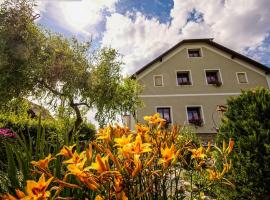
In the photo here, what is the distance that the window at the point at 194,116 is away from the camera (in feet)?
59.7

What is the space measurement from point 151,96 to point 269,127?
53.2 feet

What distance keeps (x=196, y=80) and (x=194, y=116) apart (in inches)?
126

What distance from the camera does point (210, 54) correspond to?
68.7 feet

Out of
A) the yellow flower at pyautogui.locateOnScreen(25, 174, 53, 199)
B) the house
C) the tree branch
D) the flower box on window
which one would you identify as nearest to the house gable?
the house

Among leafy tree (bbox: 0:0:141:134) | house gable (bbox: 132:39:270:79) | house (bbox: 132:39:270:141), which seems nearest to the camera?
leafy tree (bbox: 0:0:141:134)

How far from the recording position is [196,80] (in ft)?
65.6

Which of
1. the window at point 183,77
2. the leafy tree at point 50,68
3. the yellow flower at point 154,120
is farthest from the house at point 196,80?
the yellow flower at point 154,120

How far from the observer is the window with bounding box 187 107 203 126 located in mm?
18203

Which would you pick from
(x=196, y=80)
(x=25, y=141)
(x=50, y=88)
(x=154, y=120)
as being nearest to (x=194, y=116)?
(x=196, y=80)

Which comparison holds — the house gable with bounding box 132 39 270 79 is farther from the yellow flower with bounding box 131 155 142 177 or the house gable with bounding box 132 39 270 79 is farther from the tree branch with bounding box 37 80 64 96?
the yellow flower with bounding box 131 155 142 177

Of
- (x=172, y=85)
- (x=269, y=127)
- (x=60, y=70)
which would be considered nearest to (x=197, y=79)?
(x=172, y=85)

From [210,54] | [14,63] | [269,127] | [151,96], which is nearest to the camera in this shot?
[269,127]

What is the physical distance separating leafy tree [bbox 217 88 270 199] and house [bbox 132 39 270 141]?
1509 cm

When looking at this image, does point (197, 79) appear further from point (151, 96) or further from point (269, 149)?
point (269, 149)
